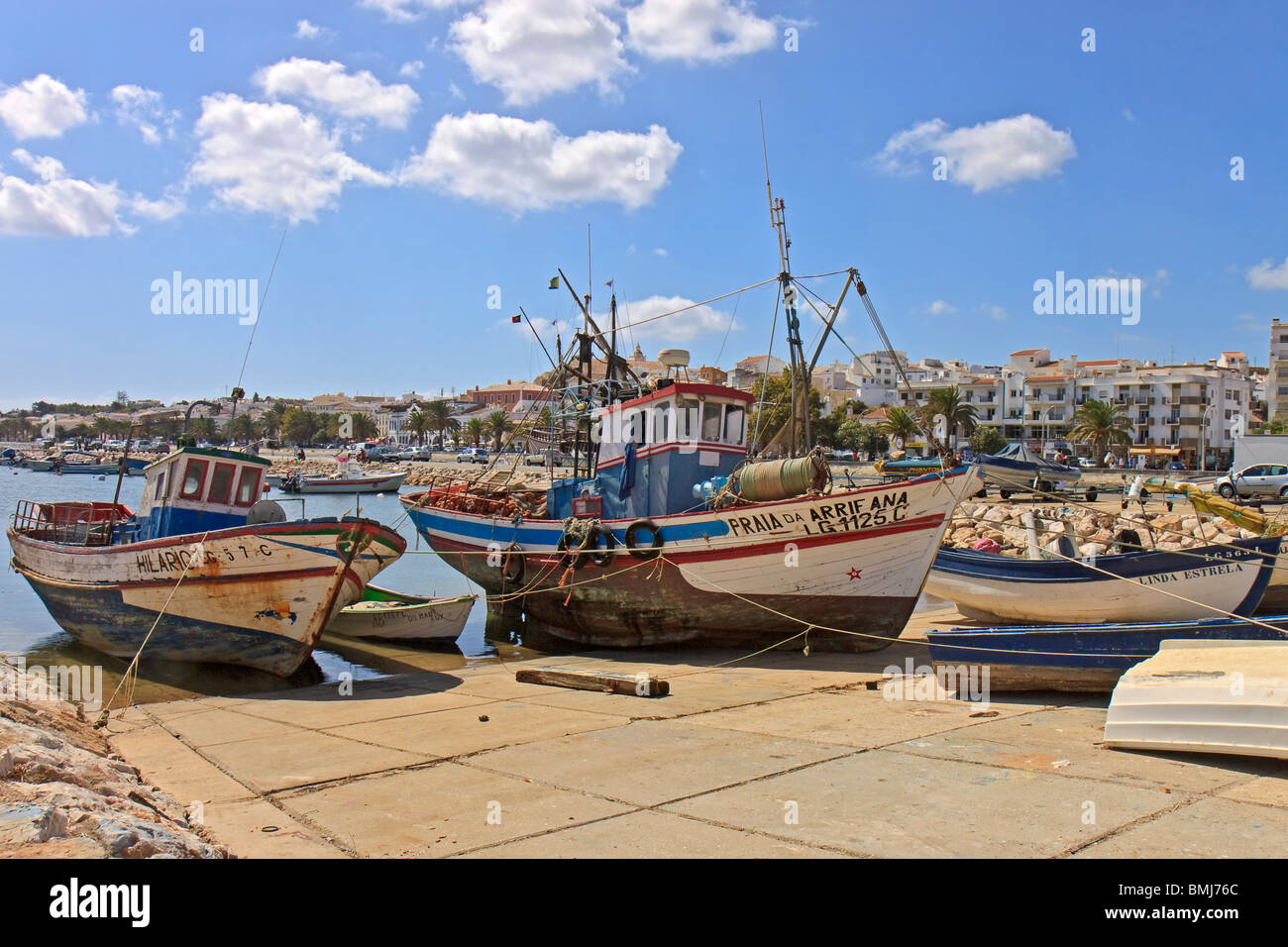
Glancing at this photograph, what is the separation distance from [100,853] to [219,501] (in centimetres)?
1229

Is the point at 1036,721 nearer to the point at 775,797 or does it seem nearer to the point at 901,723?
the point at 901,723

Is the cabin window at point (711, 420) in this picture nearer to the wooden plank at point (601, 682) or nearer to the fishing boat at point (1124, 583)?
the fishing boat at point (1124, 583)

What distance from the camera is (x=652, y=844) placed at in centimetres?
544

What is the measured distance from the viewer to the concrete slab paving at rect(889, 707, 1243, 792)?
21.3 feet

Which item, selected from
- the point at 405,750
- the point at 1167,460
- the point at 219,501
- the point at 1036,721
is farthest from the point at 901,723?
the point at 1167,460

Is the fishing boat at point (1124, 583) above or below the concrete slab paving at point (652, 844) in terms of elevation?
above

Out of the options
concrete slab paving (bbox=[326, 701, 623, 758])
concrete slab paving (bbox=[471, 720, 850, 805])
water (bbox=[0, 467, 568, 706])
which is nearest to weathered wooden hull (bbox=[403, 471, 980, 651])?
water (bbox=[0, 467, 568, 706])

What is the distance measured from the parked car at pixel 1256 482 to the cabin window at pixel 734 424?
27.9 m

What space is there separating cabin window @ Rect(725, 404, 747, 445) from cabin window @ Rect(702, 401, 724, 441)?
0.68ft

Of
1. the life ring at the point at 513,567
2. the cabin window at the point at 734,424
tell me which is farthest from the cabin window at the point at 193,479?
the cabin window at the point at 734,424

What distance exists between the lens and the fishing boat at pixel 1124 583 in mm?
12023

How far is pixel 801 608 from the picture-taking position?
14172 millimetres

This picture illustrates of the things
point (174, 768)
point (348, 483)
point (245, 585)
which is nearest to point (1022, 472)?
point (245, 585)

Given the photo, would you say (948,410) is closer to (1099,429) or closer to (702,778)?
(1099,429)
